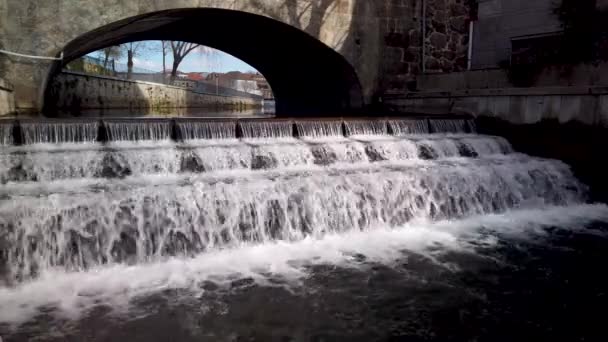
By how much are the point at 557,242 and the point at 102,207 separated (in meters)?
4.83

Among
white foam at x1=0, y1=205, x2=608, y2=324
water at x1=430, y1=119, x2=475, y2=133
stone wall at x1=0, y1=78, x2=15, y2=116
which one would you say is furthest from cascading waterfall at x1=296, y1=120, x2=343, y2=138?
stone wall at x1=0, y1=78, x2=15, y2=116

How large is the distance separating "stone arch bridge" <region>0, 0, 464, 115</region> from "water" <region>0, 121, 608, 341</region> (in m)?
3.25

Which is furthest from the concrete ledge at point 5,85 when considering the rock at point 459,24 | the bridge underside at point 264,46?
the rock at point 459,24

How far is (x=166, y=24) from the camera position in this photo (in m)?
10.7

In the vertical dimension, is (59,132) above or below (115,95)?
below

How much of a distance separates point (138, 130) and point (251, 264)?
3089 millimetres

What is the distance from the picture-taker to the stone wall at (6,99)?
727cm

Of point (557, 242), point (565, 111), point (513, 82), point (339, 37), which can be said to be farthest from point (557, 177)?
point (339, 37)

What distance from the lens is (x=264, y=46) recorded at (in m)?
12.7

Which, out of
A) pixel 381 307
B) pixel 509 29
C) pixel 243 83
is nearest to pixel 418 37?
pixel 509 29

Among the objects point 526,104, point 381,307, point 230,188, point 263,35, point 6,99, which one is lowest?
point 381,307

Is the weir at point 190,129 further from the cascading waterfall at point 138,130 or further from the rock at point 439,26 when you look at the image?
the rock at point 439,26

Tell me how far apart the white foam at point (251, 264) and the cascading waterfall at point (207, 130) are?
8.28 ft

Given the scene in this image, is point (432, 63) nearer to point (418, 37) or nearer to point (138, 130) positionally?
point (418, 37)
